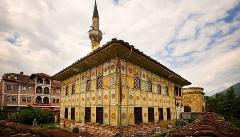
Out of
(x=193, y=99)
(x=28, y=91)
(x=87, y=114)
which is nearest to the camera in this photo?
(x=87, y=114)

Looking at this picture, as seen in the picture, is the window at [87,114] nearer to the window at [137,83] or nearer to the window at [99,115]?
the window at [99,115]

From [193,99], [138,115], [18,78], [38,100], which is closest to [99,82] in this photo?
[138,115]

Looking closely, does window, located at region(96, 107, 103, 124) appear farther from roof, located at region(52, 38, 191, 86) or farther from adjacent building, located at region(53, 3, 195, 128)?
roof, located at region(52, 38, 191, 86)

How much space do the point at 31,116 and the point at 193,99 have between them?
27.8 metres

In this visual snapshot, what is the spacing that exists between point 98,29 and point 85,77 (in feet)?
41.3

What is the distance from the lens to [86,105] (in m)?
15.8

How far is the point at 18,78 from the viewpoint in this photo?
139 feet

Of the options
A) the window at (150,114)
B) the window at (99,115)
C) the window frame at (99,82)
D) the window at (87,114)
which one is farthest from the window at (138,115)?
the window at (87,114)

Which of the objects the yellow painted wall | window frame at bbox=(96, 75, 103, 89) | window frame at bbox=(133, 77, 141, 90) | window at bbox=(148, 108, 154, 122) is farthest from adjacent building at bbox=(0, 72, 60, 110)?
window frame at bbox=(133, 77, 141, 90)

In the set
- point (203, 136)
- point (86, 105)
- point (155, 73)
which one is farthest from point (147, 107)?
point (203, 136)

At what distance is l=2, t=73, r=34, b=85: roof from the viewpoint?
40250 millimetres

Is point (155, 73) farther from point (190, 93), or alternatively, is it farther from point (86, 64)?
point (190, 93)

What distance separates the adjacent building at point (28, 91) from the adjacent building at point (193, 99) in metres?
32.1

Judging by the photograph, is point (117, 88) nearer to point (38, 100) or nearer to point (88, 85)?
point (88, 85)
